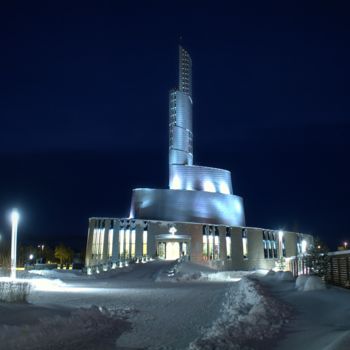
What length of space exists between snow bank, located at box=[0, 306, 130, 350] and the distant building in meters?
50.5

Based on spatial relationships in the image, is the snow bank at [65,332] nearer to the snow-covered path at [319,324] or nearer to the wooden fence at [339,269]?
the snow-covered path at [319,324]

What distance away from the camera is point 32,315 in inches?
424

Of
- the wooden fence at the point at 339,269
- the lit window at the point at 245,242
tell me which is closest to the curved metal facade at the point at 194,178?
the lit window at the point at 245,242

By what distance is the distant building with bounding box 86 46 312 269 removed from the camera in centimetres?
6588

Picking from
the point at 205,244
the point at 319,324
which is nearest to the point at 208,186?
the point at 205,244

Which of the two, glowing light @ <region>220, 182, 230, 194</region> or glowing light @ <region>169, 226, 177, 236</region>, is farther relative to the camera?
glowing light @ <region>220, 182, 230, 194</region>

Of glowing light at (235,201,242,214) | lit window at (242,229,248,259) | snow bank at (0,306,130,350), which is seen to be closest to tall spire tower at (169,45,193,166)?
glowing light at (235,201,242,214)

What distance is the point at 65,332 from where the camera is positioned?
392 inches

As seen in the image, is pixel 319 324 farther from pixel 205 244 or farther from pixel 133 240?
pixel 205 244

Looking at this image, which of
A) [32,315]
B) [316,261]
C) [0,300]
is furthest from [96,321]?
[316,261]

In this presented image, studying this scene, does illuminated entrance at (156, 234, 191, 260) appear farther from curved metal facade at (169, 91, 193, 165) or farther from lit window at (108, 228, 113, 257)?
A: curved metal facade at (169, 91, 193, 165)

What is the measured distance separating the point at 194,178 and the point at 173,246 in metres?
14.8

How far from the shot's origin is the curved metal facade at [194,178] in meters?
77.9

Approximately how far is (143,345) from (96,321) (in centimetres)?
247
